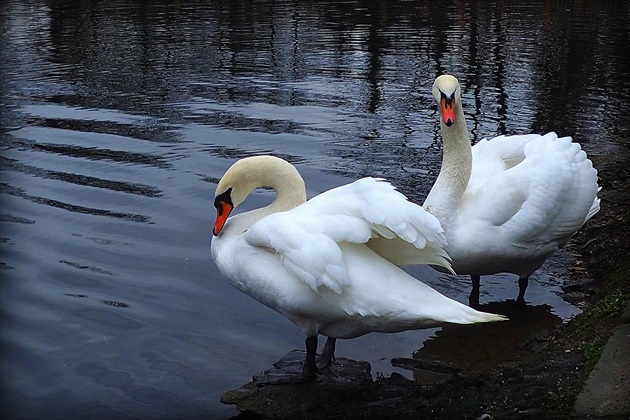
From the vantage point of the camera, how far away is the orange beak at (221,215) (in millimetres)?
4875

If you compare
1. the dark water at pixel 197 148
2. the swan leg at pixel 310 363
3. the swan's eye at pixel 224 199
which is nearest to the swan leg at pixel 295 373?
the swan leg at pixel 310 363

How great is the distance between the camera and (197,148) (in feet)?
30.3

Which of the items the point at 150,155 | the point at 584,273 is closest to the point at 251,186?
the point at 584,273

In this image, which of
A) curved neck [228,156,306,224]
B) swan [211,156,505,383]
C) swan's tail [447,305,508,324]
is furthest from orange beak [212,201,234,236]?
swan's tail [447,305,508,324]

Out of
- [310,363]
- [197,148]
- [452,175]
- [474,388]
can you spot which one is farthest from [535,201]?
[197,148]

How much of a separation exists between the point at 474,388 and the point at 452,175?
180 cm

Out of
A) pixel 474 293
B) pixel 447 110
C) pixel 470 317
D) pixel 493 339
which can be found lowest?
pixel 493 339

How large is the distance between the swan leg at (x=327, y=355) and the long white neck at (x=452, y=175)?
1130mm

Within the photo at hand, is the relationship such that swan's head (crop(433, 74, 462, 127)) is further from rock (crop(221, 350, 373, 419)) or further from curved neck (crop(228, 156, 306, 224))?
rock (crop(221, 350, 373, 419))

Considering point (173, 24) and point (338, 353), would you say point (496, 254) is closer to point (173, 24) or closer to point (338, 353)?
point (338, 353)

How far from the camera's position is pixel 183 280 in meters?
5.95

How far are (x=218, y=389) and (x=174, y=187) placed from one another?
357 cm

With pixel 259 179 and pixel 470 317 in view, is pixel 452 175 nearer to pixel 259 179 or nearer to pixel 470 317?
pixel 259 179

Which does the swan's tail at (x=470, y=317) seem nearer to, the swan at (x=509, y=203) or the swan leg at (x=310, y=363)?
the swan leg at (x=310, y=363)
